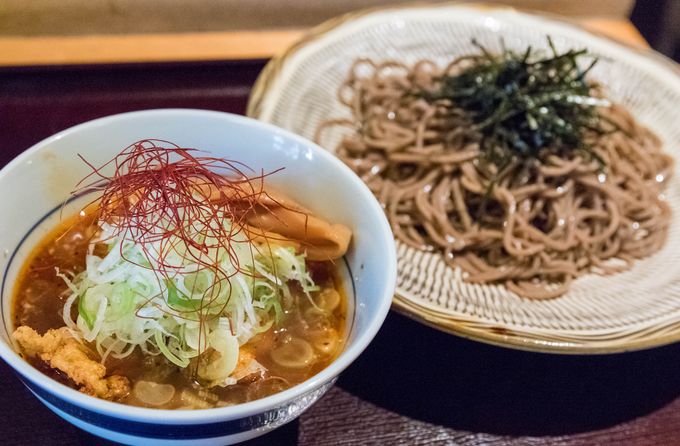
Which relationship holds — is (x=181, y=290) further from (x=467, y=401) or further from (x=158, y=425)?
(x=467, y=401)

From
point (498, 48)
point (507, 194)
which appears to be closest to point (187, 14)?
point (498, 48)

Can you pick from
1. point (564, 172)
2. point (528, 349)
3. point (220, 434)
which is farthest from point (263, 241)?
point (564, 172)

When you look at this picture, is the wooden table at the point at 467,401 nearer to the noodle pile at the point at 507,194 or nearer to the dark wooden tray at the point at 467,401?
the dark wooden tray at the point at 467,401

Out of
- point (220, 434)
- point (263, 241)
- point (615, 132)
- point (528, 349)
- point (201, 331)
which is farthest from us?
point (615, 132)

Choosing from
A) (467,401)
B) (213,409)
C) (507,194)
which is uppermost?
(213,409)

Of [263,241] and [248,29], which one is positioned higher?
[263,241]

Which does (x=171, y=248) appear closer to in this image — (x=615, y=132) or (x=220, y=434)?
(x=220, y=434)

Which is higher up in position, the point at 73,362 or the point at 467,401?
the point at 73,362
